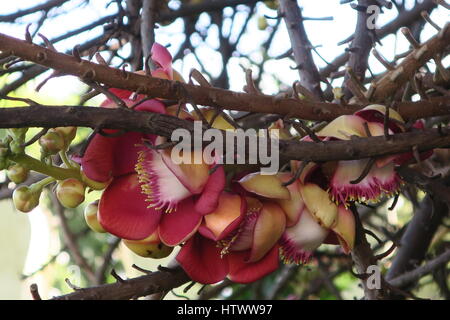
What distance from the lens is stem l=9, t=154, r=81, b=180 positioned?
536mm

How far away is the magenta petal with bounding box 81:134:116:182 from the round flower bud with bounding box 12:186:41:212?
0.16ft

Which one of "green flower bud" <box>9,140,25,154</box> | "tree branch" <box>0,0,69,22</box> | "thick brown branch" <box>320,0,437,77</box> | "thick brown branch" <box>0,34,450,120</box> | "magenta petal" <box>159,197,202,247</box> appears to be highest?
"tree branch" <box>0,0,69,22</box>

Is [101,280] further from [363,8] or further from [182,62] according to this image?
[363,8]

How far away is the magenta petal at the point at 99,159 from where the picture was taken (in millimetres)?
559

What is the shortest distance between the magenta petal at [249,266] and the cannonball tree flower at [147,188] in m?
0.07

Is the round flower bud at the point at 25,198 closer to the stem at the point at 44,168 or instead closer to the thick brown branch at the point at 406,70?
the stem at the point at 44,168

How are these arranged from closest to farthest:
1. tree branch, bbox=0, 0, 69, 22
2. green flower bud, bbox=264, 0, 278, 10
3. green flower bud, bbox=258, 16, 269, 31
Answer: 1. tree branch, bbox=0, 0, 69, 22
2. green flower bud, bbox=264, 0, 278, 10
3. green flower bud, bbox=258, 16, 269, 31

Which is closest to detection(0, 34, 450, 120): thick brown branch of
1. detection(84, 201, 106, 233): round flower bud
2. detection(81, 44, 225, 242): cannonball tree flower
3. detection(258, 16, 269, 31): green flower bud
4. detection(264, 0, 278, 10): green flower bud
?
detection(81, 44, 225, 242): cannonball tree flower

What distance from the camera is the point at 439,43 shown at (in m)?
0.65

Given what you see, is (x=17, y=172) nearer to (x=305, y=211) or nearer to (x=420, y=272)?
(x=305, y=211)

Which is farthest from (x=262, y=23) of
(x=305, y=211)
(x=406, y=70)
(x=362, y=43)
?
(x=305, y=211)

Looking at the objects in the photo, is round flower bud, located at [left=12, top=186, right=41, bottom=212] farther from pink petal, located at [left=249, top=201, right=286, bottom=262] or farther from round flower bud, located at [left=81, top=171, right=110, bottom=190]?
pink petal, located at [left=249, top=201, right=286, bottom=262]

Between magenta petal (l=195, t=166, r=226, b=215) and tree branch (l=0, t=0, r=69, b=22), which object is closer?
magenta petal (l=195, t=166, r=226, b=215)
